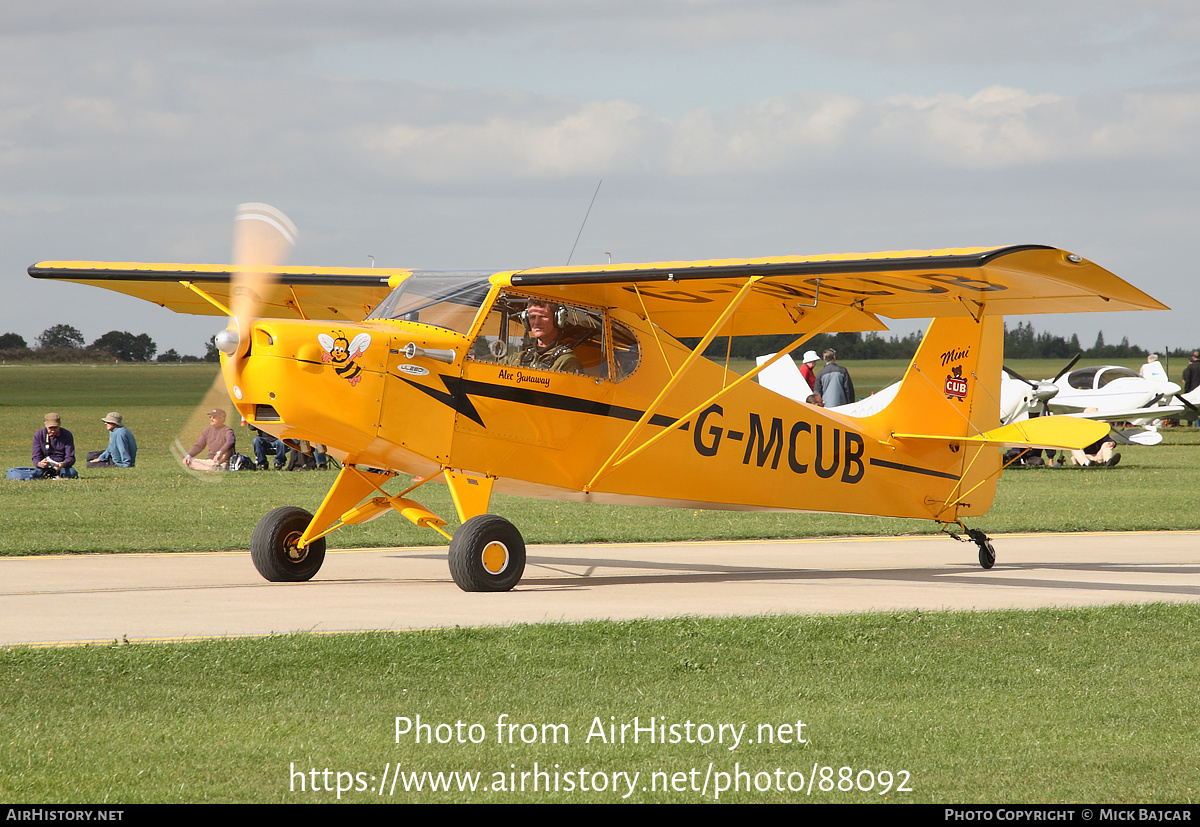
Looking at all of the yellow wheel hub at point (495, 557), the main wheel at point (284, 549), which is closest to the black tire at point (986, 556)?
the yellow wheel hub at point (495, 557)

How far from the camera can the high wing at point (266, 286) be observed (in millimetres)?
12555

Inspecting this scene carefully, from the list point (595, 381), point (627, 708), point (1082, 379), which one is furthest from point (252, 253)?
point (1082, 379)

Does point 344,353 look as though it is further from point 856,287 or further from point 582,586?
point 856,287

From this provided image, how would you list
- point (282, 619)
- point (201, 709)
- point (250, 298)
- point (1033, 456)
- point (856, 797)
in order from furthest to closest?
point (1033, 456) < point (250, 298) < point (282, 619) < point (201, 709) < point (856, 797)

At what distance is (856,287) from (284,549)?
5.80m

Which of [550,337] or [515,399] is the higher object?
[550,337]

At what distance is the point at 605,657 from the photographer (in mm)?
7621

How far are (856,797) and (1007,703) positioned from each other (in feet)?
6.26

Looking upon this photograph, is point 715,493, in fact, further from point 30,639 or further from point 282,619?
point 30,639

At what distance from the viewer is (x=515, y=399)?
11039mm

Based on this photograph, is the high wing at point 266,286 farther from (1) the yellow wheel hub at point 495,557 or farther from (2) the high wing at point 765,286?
(1) the yellow wheel hub at point 495,557

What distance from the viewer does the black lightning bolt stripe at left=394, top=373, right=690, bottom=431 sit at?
34.8 feet

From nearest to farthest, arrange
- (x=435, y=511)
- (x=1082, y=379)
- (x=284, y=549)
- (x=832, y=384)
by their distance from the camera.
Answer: (x=284, y=549) → (x=435, y=511) → (x=832, y=384) → (x=1082, y=379)

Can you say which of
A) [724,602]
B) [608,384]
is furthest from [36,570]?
[724,602]
